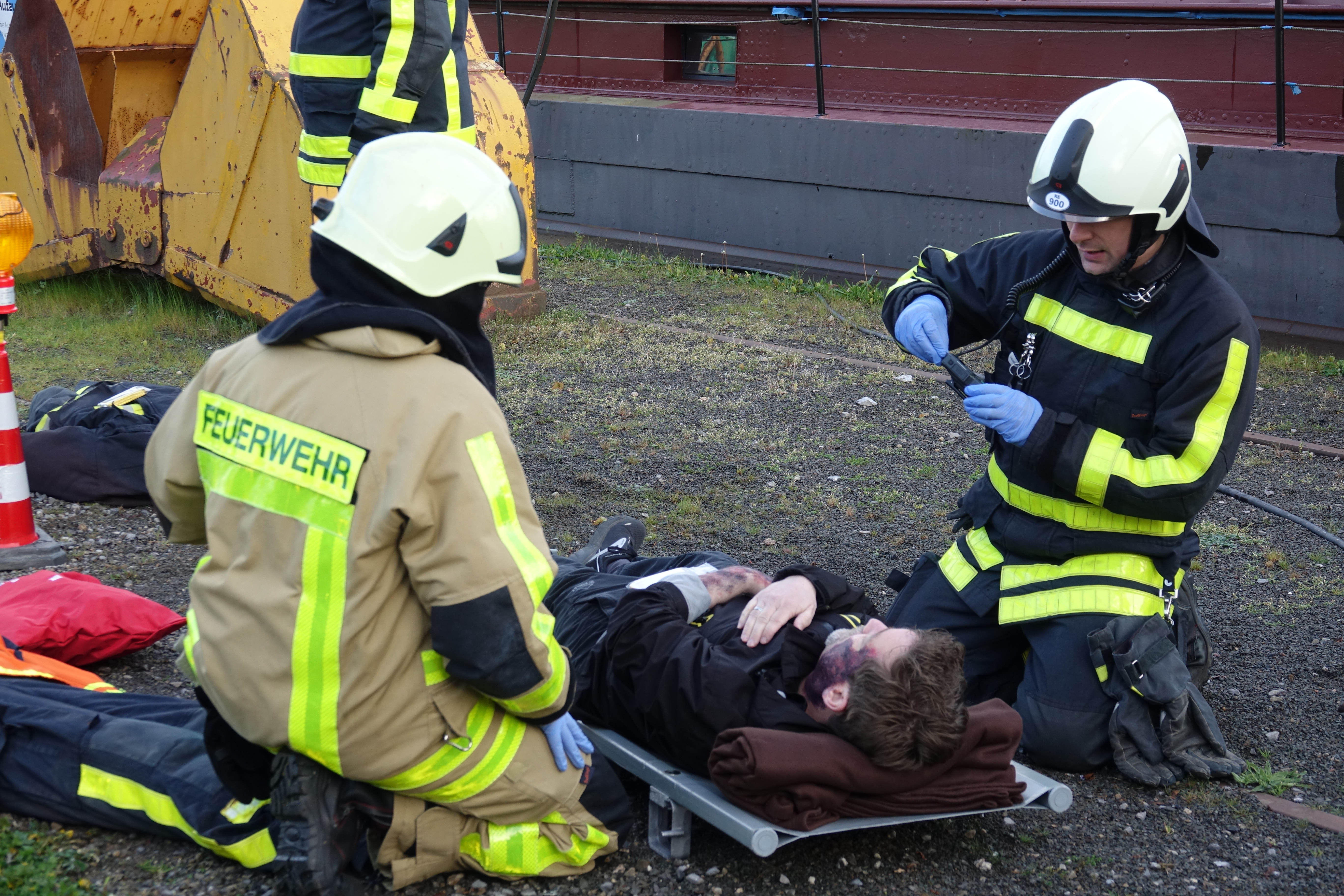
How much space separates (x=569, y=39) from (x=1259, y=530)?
8328 mm

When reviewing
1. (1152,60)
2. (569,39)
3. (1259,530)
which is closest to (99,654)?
(1259,530)

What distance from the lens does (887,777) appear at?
8.61ft

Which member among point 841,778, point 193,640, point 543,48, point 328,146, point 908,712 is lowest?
point 841,778

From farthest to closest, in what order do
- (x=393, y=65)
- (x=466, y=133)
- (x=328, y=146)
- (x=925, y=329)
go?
(x=466, y=133) → (x=328, y=146) → (x=393, y=65) → (x=925, y=329)

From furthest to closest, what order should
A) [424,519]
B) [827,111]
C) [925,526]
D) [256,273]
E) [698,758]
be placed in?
[827,111] < [256,273] < [925,526] < [698,758] < [424,519]

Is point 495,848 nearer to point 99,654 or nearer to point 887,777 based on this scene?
point 887,777

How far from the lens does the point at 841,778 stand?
8.50 ft

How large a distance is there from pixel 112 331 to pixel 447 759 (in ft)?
18.9

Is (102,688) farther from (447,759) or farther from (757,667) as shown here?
(757,667)

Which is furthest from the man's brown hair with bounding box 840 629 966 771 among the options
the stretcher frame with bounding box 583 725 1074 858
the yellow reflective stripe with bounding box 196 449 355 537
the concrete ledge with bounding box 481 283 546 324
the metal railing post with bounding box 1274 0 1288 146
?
the metal railing post with bounding box 1274 0 1288 146

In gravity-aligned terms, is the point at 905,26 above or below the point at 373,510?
above

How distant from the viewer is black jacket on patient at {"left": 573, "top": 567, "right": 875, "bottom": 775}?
2789 millimetres

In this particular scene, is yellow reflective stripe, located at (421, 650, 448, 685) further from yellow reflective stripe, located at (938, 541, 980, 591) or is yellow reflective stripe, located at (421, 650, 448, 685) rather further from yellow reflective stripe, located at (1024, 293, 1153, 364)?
yellow reflective stripe, located at (1024, 293, 1153, 364)

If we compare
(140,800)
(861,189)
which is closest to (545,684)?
(140,800)
